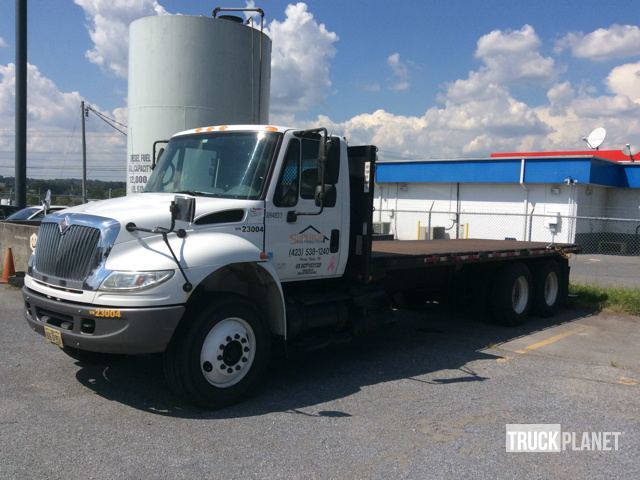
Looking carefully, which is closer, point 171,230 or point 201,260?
point 171,230

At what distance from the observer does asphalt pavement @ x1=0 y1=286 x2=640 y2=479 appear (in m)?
4.27

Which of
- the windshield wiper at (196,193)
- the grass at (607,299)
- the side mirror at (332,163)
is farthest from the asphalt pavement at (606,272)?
the windshield wiper at (196,193)

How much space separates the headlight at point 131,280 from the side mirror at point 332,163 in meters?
2.14

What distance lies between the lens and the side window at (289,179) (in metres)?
Answer: 6.02

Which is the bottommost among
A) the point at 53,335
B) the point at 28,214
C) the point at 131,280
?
the point at 53,335

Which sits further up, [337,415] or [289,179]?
[289,179]

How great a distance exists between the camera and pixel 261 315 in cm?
577

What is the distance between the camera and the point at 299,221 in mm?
6262

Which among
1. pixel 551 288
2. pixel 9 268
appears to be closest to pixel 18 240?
pixel 9 268

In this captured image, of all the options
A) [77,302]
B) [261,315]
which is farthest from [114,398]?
[261,315]

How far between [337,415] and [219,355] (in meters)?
1.19

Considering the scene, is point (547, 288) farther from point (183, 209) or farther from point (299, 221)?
point (183, 209)

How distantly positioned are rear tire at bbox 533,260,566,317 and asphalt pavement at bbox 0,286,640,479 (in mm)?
2241

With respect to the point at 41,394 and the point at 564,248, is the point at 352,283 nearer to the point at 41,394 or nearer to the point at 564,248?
the point at 41,394
